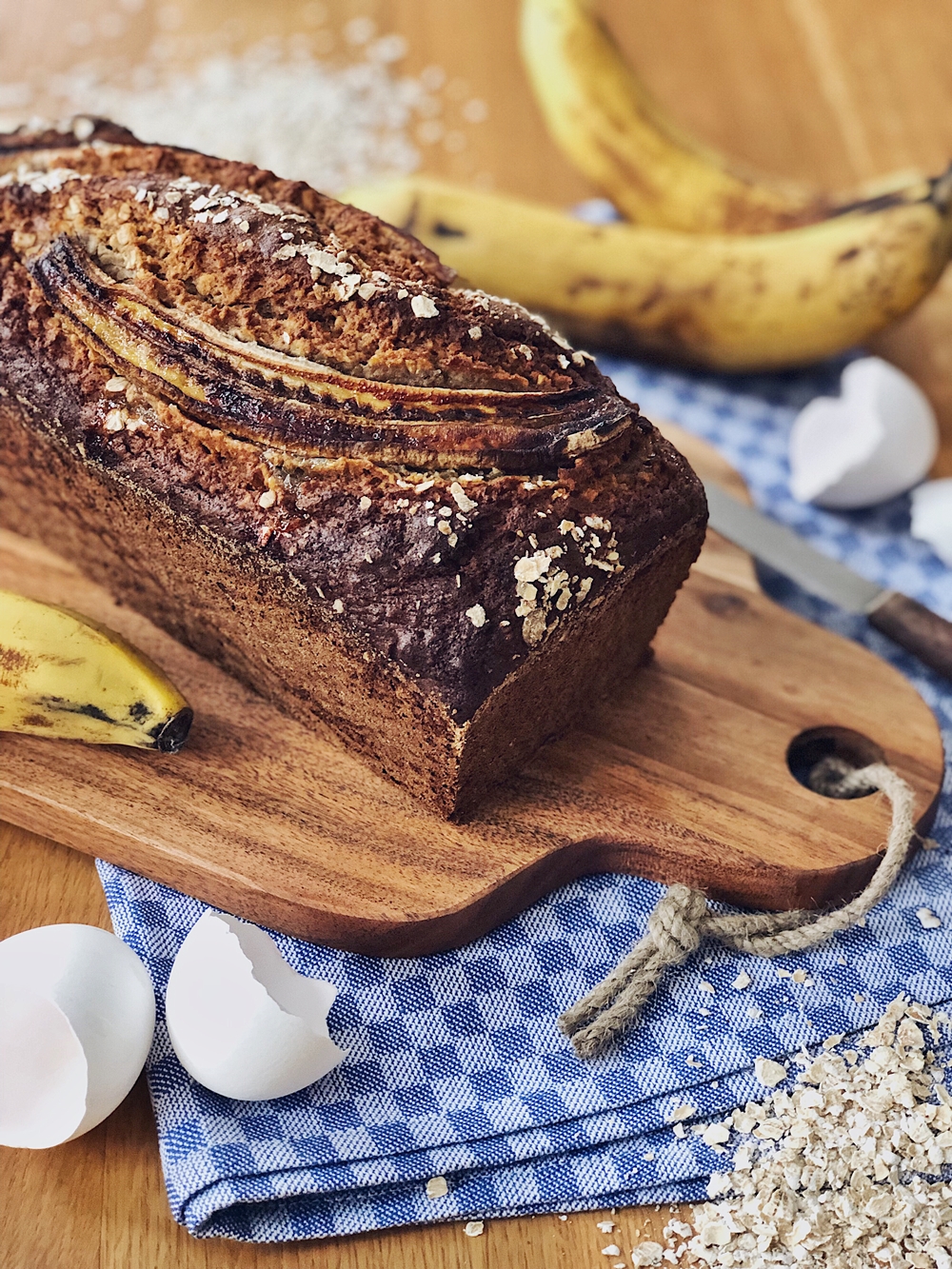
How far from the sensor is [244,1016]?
1414mm

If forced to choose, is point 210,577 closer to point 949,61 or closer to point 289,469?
point 289,469

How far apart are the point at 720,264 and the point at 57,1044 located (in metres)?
2.00

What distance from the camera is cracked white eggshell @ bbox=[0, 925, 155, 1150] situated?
1387 millimetres

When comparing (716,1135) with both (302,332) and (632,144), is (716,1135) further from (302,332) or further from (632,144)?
(632,144)

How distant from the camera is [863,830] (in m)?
1.83

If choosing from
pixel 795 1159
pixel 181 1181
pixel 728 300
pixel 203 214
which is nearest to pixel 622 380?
pixel 728 300

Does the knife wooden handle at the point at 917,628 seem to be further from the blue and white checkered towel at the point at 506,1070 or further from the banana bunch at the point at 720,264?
the banana bunch at the point at 720,264

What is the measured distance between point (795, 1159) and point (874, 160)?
2700 mm

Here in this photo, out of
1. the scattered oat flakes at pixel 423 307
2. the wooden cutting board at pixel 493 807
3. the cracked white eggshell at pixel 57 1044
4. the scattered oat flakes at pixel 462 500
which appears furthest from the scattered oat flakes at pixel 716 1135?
the scattered oat flakes at pixel 423 307

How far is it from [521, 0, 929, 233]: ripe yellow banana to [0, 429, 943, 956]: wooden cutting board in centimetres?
132

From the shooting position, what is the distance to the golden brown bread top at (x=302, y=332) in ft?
5.45

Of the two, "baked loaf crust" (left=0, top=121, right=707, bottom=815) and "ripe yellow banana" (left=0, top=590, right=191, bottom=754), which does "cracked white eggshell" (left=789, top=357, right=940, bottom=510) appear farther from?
"ripe yellow banana" (left=0, top=590, right=191, bottom=754)

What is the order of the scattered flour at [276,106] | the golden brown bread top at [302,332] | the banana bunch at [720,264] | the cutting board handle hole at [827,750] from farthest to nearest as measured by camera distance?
the scattered flour at [276,106], the banana bunch at [720,264], the cutting board handle hole at [827,750], the golden brown bread top at [302,332]

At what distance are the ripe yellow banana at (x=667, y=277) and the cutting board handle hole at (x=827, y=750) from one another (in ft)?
3.26
